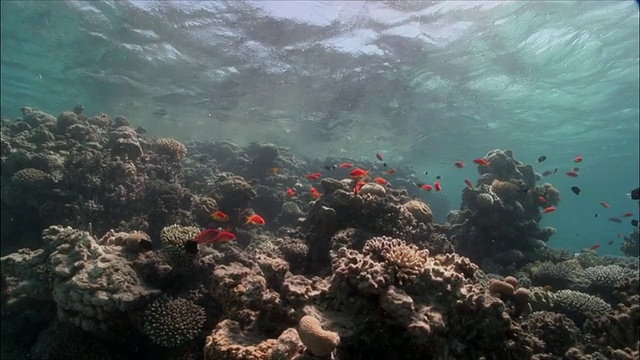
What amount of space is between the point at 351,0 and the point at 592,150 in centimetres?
4598

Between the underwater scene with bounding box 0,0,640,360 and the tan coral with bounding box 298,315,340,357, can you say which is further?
the underwater scene with bounding box 0,0,640,360

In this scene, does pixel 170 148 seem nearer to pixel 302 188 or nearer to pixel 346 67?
pixel 302 188

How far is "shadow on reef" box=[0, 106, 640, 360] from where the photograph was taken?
4.32 metres

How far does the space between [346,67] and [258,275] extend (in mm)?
20566

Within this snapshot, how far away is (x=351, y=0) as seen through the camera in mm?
17078

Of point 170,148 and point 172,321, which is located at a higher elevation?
point 170,148

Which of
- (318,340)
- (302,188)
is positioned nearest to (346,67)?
(302,188)

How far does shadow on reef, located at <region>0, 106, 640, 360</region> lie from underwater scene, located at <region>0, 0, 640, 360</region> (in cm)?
4

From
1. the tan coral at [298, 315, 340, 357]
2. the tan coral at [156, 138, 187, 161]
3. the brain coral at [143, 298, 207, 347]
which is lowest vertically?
the brain coral at [143, 298, 207, 347]

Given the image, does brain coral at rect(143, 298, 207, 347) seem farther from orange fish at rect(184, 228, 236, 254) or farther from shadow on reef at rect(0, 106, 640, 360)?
orange fish at rect(184, 228, 236, 254)

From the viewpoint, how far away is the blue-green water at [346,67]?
729 inches

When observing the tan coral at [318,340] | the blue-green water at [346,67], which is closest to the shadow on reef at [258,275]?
the tan coral at [318,340]

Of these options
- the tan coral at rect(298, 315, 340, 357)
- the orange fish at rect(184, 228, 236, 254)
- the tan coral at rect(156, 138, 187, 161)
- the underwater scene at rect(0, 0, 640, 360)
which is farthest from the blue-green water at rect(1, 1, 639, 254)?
the tan coral at rect(298, 315, 340, 357)

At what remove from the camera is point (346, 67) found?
2334cm
